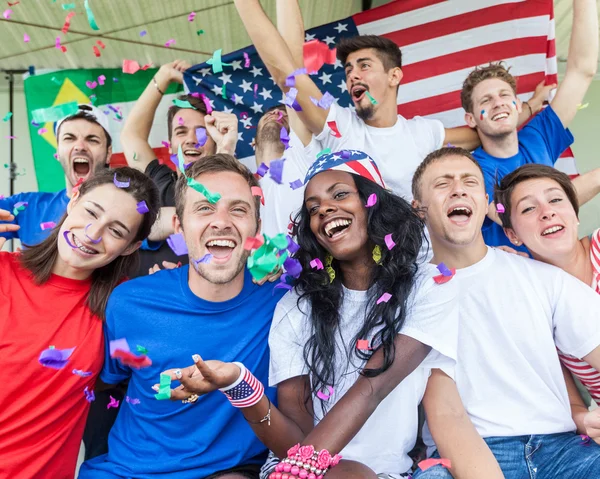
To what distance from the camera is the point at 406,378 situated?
6.75ft

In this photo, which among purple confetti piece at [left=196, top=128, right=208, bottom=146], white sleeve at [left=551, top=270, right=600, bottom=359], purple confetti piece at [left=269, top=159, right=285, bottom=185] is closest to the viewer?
white sleeve at [left=551, top=270, right=600, bottom=359]

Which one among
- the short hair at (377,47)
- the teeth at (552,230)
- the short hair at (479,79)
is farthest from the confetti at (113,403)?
the short hair at (479,79)

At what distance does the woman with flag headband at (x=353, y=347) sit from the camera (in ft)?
5.95

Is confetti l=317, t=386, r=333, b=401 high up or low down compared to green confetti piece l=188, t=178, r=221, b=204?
down

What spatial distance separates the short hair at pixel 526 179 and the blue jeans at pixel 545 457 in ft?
3.01

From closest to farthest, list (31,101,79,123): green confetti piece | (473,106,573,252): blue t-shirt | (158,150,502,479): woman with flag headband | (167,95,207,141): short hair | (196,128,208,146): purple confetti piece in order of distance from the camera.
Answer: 1. (158,150,502,479): woman with flag headband
2. (473,106,573,252): blue t-shirt
3. (196,128,208,146): purple confetti piece
4. (167,95,207,141): short hair
5. (31,101,79,123): green confetti piece

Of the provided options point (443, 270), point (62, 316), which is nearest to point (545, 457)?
point (443, 270)

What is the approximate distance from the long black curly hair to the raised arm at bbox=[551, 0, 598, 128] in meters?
1.72

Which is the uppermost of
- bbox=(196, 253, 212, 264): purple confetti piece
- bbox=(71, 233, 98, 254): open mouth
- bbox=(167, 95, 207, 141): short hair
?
bbox=(167, 95, 207, 141): short hair

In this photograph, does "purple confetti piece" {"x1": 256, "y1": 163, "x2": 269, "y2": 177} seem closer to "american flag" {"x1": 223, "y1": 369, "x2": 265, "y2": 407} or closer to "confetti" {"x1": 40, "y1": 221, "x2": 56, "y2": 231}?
"confetti" {"x1": 40, "y1": 221, "x2": 56, "y2": 231}

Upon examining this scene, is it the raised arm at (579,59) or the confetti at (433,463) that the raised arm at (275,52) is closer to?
the raised arm at (579,59)

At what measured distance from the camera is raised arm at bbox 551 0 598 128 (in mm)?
3385

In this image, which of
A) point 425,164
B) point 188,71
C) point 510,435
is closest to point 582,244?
point 425,164

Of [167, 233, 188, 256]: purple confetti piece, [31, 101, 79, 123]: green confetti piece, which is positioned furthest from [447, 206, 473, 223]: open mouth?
[31, 101, 79, 123]: green confetti piece
